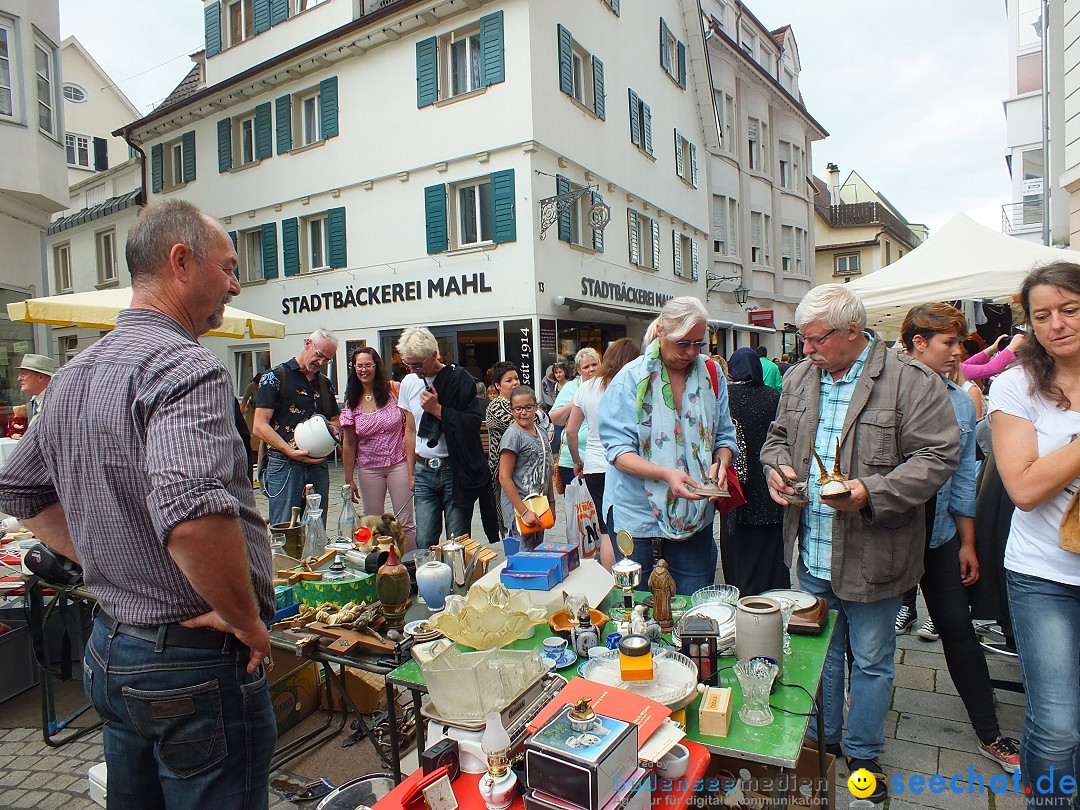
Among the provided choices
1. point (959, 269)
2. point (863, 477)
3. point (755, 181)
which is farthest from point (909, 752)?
point (755, 181)

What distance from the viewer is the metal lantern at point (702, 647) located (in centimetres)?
203

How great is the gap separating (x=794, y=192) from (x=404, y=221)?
54.9 feet

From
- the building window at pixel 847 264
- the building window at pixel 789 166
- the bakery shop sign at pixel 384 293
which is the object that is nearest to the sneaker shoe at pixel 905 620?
the bakery shop sign at pixel 384 293

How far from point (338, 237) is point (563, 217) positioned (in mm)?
4900

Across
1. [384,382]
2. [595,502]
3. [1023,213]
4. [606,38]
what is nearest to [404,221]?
[606,38]

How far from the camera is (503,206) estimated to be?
38.8ft

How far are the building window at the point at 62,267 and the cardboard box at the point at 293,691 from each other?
2104 centimetres

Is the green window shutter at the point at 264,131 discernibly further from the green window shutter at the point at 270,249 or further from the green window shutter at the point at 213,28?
the green window shutter at the point at 213,28

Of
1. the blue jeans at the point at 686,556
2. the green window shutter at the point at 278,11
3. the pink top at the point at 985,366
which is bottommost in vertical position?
the blue jeans at the point at 686,556

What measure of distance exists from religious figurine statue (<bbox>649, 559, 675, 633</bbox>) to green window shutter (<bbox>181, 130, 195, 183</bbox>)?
57.1ft

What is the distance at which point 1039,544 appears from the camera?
81.0 inches

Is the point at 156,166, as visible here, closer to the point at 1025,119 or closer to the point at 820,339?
the point at 820,339

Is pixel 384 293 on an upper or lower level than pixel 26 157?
lower

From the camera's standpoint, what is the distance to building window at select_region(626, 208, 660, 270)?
589 inches
